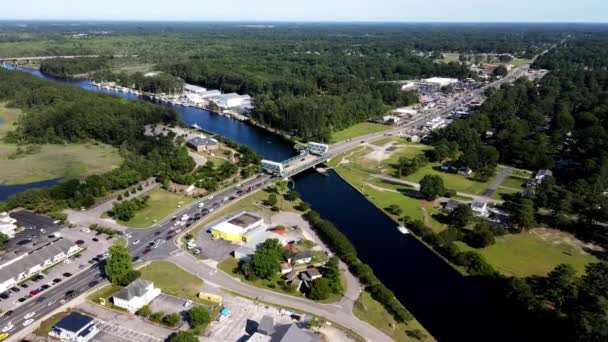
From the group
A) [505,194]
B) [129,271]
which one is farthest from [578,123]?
[129,271]

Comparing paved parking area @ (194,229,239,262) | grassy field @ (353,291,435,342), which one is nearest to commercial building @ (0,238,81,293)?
paved parking area @ (194,229,239,262)

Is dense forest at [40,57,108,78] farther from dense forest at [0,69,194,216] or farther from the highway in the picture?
the highway

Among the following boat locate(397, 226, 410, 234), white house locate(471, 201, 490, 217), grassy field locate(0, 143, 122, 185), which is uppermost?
white house locate(471, 201, 490, 217)

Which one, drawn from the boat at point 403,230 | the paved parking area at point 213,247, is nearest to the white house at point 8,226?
the paved parking area at point 213,247

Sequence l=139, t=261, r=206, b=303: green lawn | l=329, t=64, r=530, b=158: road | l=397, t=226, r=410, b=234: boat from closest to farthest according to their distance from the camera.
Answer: l=139, t=261, r=206, b=303: green lawn, l=397, t=226, r=410, b=234: boat, l=329, t=64, r=530, b=158: road

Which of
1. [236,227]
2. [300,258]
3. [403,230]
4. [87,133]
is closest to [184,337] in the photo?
[300,258]

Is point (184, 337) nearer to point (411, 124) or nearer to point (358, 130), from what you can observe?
point (358, 130)
